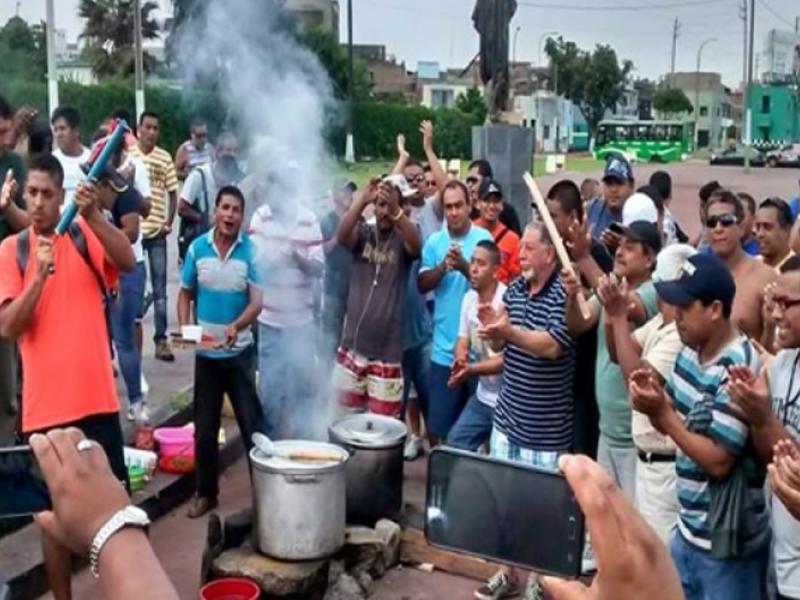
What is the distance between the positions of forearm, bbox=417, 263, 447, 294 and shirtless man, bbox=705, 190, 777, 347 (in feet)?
5.58

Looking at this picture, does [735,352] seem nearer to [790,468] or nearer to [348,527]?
[790,468]

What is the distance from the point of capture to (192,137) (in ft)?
38.0

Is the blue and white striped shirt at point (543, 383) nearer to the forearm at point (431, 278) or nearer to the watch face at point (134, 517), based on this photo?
the forearm at point (431, 278)

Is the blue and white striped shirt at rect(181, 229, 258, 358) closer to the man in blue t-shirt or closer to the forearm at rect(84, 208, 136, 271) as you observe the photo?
the man in blue t-shirt

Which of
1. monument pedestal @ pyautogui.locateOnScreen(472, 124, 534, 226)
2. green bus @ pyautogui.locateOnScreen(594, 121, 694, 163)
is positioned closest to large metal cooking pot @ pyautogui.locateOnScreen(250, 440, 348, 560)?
monument pedestal @ pyautogui.locateOnScreen(472, 124, 534, 226)

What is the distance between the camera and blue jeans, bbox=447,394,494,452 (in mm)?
5977

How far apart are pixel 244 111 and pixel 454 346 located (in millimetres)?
4988

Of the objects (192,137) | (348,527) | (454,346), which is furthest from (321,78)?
(348,527)

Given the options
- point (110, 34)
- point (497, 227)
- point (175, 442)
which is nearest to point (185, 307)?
point (175, 442)

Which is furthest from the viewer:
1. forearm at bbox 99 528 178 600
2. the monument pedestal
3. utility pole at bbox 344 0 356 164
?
utility pole at bbox 344 0 356 164

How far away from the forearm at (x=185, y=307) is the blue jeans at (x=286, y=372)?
0.89 metres

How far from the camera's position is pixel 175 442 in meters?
7.03

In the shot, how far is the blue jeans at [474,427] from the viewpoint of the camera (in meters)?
5.98

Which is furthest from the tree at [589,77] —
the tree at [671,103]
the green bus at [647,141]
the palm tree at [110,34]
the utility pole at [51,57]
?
the utility pole at [51,57]
